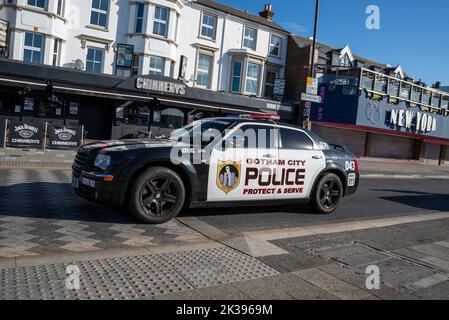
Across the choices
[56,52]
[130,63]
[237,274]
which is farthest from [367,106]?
[237,274]

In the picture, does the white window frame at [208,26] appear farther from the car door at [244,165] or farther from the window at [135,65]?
the car door at [244,165]

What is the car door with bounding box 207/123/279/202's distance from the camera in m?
6.29

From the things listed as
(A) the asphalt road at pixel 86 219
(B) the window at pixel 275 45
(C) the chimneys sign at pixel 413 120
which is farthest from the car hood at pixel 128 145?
(C) the chimneys sign at pixel 413 120

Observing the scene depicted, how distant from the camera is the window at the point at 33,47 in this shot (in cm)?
1978

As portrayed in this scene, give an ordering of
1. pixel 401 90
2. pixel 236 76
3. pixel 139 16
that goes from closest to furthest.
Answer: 1. pixel 139 16
2. pixel 236 76
3. pixel 401 90

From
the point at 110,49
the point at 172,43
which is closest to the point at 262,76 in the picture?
the point at 172,43

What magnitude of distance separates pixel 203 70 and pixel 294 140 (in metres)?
18.9

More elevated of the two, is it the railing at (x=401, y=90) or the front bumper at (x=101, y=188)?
the railing at (x=401, y=90)

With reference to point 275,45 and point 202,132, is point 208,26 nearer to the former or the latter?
point 275,45

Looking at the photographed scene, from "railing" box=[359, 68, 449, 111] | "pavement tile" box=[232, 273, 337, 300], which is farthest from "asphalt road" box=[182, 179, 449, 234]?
"railing" box=[359, 68, 449, 111]

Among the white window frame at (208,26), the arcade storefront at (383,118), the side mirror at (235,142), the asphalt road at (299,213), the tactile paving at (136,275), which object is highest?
the white window frame at (208,26)

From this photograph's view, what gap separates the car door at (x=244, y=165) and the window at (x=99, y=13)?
1796cm

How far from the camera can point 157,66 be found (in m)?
22.8
